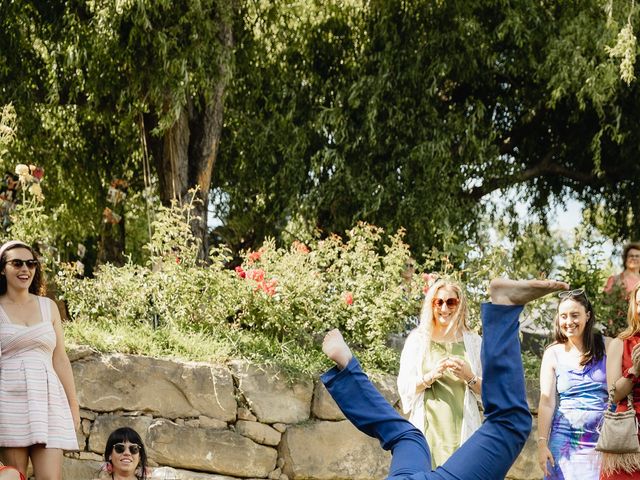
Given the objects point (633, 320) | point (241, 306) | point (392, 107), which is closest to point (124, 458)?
→ point (241, 306)

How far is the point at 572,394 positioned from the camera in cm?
573

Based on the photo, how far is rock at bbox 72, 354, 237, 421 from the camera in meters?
6.99

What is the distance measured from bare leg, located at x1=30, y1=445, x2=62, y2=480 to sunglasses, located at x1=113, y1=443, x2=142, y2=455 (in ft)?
1.05

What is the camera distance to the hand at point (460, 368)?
17.4 feet

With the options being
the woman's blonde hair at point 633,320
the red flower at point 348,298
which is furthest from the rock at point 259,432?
the woman's blonde hair at point 633,320

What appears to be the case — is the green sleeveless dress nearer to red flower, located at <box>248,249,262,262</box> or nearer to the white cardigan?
the white cardigan

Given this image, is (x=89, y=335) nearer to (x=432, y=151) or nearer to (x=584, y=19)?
(x=432, y=151)

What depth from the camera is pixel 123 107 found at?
403 inches

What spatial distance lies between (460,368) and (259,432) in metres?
2.50

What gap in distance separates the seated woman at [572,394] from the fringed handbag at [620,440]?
486mm

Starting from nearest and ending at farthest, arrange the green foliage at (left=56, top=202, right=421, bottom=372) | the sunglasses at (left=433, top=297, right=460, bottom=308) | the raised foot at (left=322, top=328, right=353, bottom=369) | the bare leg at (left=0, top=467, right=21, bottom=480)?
the raised foot at (left=322, top=328, right=353, bottom=369) < the bare leg at (left=0, top=467, right=21, bottom=480) < the sunglasses at (left=433, top=297, right=460, bottom=308) < the green foliage at (left=56, top=202, right=421, bottom=372)

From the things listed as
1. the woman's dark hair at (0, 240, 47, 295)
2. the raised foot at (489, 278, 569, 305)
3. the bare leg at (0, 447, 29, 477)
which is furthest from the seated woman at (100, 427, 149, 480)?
the raised foot at (489, 278, 569, 305)

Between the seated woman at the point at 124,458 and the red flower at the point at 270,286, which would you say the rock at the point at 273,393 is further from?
the seated woman at the point at 124,458

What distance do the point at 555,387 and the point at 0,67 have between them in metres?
6.51
